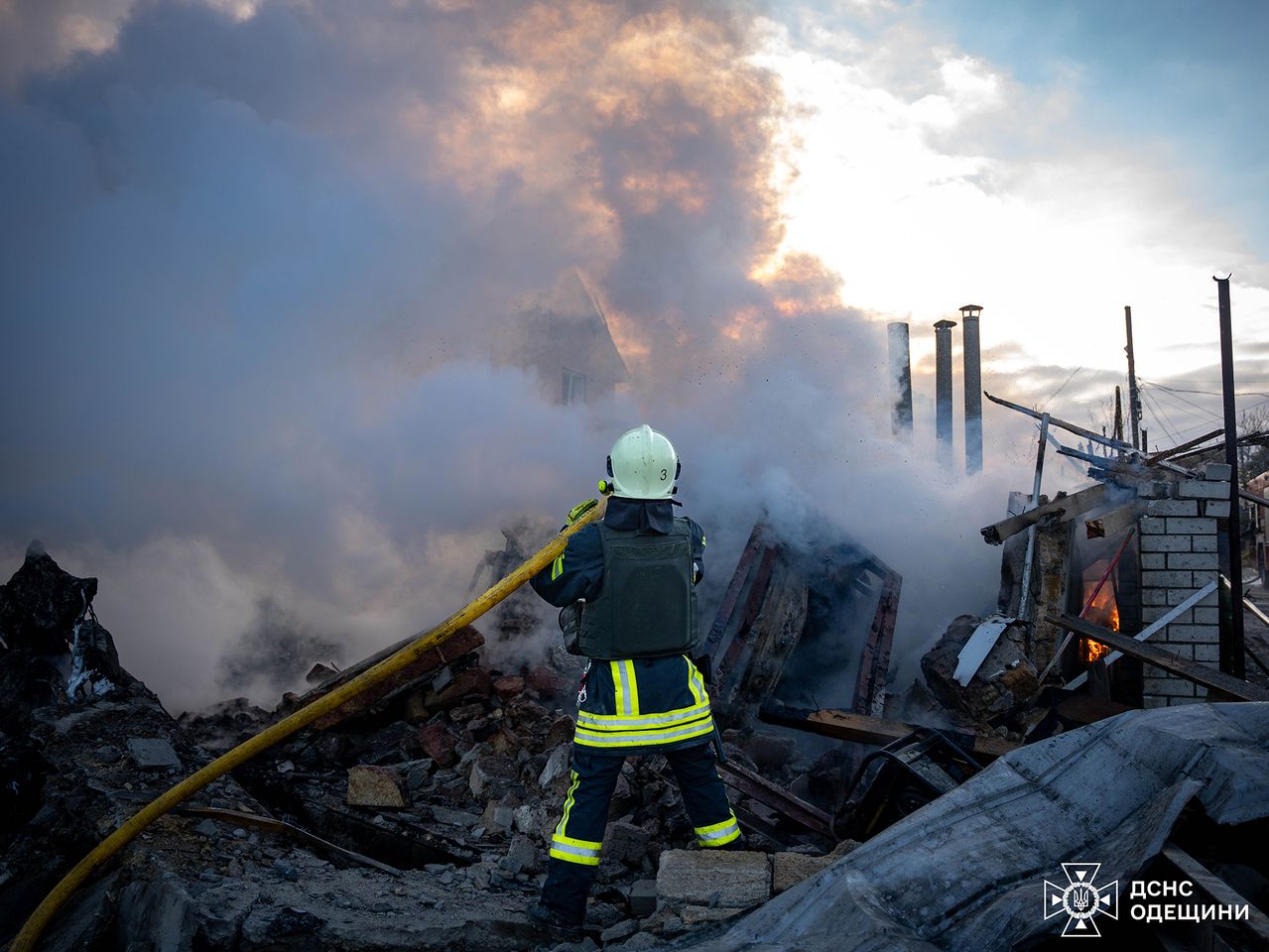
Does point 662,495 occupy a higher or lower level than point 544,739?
higher

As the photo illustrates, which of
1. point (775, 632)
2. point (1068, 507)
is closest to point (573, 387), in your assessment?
point (775, 632)

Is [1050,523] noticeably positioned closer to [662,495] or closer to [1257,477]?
[662,495]

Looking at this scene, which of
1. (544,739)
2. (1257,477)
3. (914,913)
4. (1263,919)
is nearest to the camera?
(1263,919)

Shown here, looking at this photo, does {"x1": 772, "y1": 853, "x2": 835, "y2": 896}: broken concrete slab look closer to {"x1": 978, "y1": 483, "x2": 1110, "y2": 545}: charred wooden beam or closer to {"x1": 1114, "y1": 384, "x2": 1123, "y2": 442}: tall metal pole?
{"x1": 978, "y1": 483, "x2": 1110, "y2": 545}: charred wooden beam

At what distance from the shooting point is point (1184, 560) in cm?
619

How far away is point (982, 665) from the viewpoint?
19.9 ft

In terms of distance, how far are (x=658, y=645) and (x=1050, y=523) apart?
4.59m

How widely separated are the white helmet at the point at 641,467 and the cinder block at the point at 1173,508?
189 inches

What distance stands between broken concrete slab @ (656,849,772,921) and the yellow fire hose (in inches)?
50.9

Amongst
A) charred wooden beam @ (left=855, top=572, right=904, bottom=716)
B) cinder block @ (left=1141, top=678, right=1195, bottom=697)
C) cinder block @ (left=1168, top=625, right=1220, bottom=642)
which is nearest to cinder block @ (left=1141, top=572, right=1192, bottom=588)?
cinder block @ (left=1168, top=625, right=1220, bottom=642)

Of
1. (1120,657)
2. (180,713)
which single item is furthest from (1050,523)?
(180,713)

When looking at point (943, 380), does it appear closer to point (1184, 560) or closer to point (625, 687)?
point (1184, 560)

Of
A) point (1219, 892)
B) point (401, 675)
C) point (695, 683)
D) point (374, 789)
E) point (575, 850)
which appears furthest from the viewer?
point (401, 675)

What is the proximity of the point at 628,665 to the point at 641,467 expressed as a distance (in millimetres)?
830
